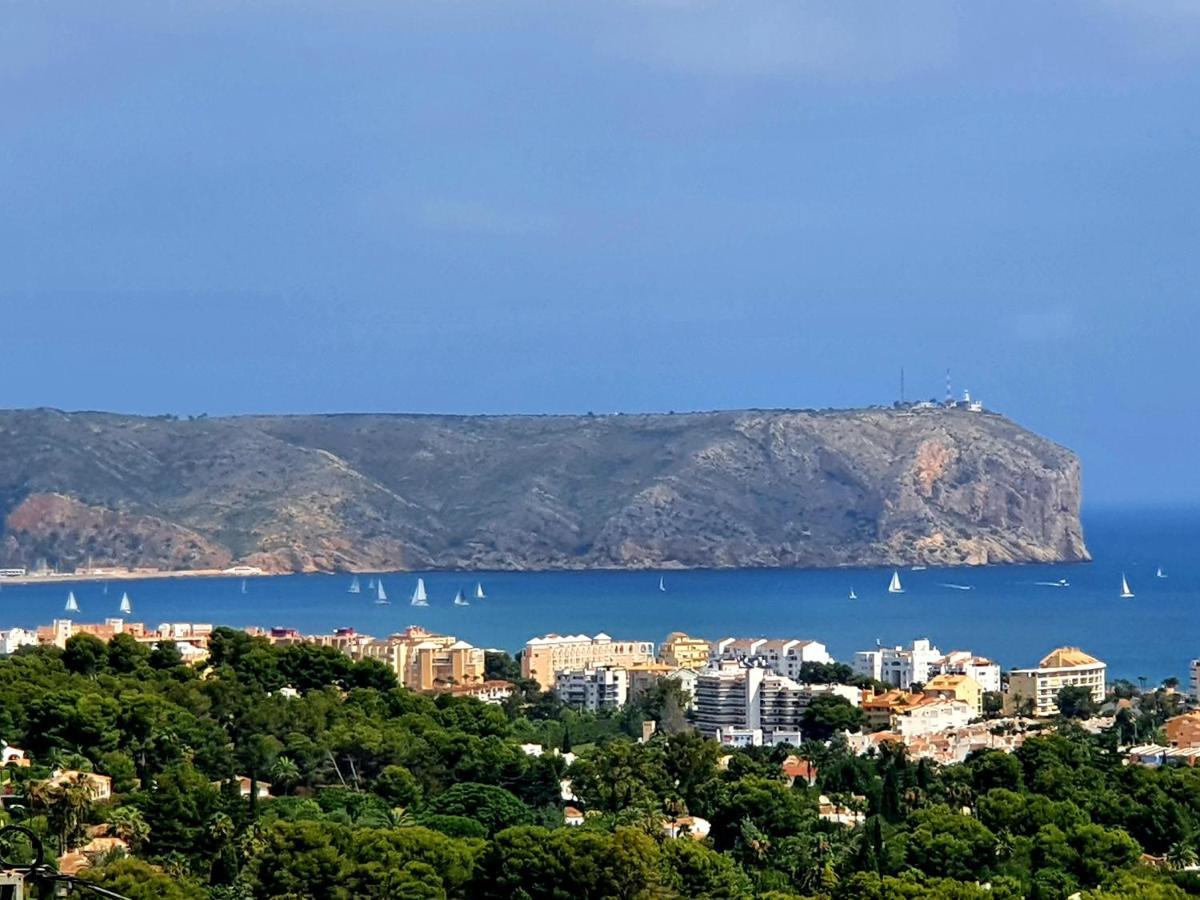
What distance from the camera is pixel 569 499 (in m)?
130

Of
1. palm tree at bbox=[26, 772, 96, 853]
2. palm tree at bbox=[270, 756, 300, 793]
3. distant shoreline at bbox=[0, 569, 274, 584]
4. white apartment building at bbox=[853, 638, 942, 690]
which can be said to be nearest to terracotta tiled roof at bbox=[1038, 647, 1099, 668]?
white apartment building at bbox=[853, 638, 942, 690]

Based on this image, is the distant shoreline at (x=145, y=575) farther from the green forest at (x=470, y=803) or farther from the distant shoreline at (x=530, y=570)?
the green forest at (x=470, y=803)

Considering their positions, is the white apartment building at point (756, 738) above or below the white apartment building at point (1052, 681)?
below

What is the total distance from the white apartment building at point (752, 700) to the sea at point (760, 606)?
1780cm

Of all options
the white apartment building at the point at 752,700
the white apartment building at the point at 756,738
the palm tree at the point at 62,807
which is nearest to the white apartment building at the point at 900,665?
the white apartment building at the point at 752,700

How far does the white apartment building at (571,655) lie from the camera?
2116 inches

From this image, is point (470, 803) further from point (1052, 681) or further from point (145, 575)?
point (145, 575)

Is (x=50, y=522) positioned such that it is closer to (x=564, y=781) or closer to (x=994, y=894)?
(x=564, y=781)

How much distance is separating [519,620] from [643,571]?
40901 millimetres

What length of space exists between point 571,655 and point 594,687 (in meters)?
5.11

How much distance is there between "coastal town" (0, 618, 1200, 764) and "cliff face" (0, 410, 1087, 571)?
65.8 m

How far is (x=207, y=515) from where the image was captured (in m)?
124

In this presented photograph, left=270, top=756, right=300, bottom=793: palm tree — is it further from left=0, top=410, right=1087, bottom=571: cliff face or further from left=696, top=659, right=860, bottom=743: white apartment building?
left=0, top=410, right=1087, bottom=571: cliff face

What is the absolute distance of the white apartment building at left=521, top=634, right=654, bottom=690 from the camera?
53.8m
